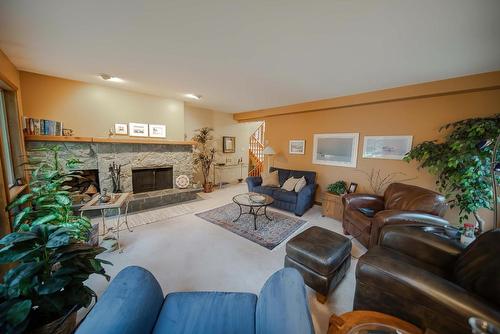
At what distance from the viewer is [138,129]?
401 cm

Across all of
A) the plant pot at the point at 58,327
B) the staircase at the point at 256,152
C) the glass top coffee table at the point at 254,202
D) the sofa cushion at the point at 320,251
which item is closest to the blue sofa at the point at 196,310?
the plant pot at the point at 58,327

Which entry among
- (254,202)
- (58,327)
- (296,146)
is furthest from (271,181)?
(58,327)

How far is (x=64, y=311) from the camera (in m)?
1.12

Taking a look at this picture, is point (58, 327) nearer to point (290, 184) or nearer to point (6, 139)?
point (6, 139)

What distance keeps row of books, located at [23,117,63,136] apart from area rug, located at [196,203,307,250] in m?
2.91

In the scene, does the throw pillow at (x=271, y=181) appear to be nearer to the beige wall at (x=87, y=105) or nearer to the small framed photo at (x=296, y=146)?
the small framed photo at (x=296, y=146)

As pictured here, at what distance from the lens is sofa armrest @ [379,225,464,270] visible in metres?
1.46

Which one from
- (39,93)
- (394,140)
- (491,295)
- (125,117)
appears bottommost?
(491,295)

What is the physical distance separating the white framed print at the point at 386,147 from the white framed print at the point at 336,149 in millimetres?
211

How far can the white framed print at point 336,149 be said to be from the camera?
3723 millimetres

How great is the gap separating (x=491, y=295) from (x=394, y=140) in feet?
9.35

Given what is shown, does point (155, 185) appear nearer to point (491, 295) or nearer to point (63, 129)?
point (63, 129)

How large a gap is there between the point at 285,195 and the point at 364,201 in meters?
1.40

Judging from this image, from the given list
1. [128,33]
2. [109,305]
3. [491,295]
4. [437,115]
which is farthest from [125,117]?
[437,115]
